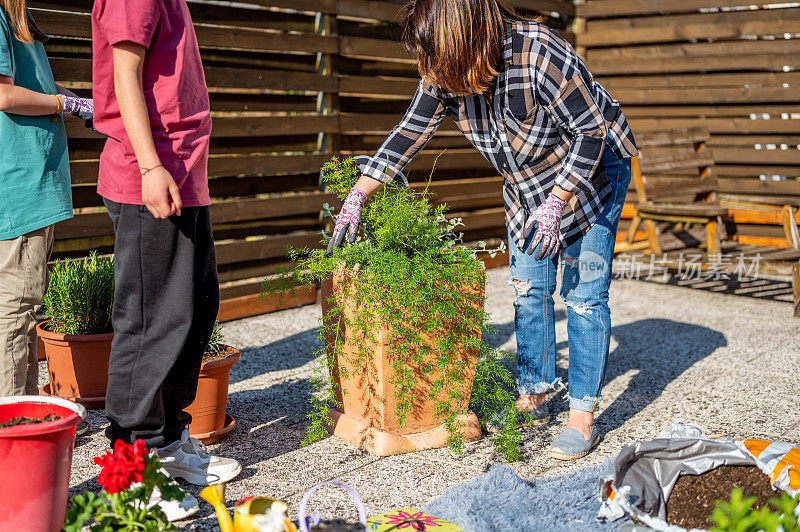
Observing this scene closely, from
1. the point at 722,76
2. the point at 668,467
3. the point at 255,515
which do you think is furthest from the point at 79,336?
the point at 722,76

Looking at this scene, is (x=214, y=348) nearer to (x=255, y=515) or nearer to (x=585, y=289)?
(x=255, y=515)

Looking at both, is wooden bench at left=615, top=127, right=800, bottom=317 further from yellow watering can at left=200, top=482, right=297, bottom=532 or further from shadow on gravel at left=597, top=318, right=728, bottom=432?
yellow watering can at left=200, top=482, right=297, bottom=532

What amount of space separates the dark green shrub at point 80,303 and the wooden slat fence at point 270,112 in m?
0.91

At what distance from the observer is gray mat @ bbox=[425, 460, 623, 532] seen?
2.22 metres

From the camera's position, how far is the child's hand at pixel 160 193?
209cm

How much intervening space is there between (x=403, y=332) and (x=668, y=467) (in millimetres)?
940

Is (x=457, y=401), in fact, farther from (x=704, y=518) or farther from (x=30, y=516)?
(x=30, y=516)

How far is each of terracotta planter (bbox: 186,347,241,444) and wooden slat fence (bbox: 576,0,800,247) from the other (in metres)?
4.68

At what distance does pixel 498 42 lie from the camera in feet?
8.44

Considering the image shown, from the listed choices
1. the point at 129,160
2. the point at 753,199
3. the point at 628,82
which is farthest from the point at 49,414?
the point at 628,82

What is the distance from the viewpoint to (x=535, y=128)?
2.71m

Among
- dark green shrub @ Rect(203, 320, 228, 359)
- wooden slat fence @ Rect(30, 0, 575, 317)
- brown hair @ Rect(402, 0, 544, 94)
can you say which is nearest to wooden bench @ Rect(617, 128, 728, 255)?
A: wooden slat fence @ Rect(30, 0, 575, 317)

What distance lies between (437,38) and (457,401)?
129 cm

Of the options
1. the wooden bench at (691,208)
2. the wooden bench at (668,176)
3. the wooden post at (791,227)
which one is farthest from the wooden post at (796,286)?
the wooden bench at (668,176)
